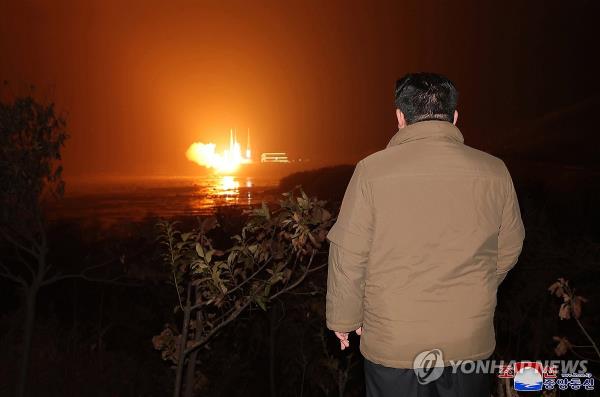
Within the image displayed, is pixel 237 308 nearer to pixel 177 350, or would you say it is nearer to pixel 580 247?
pixel 177 350

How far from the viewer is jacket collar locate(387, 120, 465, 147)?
8.89ft

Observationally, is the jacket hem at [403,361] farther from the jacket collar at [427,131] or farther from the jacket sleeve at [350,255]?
the jacket collar at [427,131]

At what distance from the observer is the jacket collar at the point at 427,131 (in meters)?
2.71

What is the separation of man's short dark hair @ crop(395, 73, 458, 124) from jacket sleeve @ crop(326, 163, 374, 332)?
442 millimetres

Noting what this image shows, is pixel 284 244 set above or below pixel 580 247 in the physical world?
above

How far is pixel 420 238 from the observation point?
262 cm

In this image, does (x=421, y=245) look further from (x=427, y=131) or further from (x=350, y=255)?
(x=427, y=131)

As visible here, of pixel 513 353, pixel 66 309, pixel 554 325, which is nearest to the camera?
pixel 554 325

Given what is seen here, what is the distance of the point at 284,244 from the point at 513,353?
29.7m

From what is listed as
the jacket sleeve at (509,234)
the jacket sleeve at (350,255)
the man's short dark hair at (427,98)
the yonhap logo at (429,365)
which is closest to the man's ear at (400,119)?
the man's short dark hair at (427,98)

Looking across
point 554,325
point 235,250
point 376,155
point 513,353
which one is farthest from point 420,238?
point 513,353

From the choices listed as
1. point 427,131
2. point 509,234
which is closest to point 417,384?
point 509,234

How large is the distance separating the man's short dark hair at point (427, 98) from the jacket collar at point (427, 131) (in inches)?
1.9

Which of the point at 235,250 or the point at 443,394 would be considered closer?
the point at 443,394
